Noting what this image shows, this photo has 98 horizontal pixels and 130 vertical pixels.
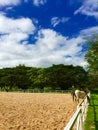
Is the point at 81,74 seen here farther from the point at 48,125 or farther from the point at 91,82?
the point at 48,125

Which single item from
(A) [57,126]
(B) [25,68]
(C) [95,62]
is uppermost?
(B) [25,68]

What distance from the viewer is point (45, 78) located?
79.8 meters

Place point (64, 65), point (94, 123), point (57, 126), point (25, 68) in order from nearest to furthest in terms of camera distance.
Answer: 1. point (57, 126)
2. point (94, 123)
3. point (64, 65)
4. point (25, 68)

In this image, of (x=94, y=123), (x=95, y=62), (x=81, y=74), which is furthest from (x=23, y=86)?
(x=94, y=123)

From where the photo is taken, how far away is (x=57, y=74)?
80.9 m

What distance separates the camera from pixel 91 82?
71.9 meters

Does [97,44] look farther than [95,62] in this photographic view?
No

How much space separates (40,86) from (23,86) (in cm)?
504

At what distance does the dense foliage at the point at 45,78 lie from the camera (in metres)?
77.7

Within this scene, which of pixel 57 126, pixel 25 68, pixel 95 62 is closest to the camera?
pixel 57 126

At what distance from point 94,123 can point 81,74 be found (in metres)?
69.7

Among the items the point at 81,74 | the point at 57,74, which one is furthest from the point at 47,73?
the point at 81,74

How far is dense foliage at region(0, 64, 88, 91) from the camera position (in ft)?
255

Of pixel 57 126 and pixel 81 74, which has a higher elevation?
pixel 81 74
